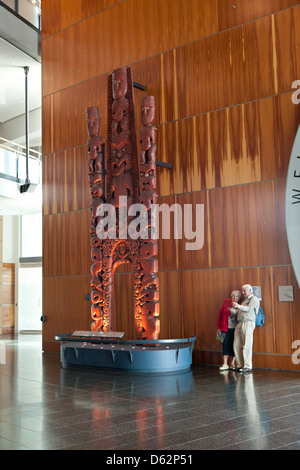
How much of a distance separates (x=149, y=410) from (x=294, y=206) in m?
4.38

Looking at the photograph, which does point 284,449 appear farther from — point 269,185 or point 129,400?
point 269,185

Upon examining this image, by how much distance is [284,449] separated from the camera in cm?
421

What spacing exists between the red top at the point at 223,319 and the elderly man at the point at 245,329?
0.21 m

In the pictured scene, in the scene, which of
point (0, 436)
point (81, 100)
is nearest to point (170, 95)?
point (81, 100)

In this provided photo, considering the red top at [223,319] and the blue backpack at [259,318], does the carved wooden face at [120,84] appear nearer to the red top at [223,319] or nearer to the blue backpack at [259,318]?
the red top at [223,319]

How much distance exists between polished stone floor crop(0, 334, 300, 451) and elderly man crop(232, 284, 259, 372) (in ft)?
0.87

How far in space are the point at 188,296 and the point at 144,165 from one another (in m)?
2.70

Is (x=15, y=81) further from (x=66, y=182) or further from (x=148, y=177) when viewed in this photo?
(x=148, y=177)

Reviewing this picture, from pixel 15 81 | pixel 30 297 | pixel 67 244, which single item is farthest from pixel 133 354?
pixel 30 297

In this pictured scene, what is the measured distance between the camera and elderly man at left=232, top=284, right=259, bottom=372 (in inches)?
331

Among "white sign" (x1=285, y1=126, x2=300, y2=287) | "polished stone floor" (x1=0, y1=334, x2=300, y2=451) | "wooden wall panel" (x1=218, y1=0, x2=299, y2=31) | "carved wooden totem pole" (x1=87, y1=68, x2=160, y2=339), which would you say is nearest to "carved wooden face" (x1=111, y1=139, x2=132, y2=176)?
"carved wooden totem pole" (x1=87, y1=68, x2=160, y2=339)

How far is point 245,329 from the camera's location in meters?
8.45

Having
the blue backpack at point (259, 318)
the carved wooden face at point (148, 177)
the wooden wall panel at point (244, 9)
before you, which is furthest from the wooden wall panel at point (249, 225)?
the wooden wall panel at point (244, 9)

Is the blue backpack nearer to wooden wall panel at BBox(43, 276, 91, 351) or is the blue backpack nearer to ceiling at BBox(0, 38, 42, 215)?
wooden wall panel at BBox(43, 276, 91, 351)
